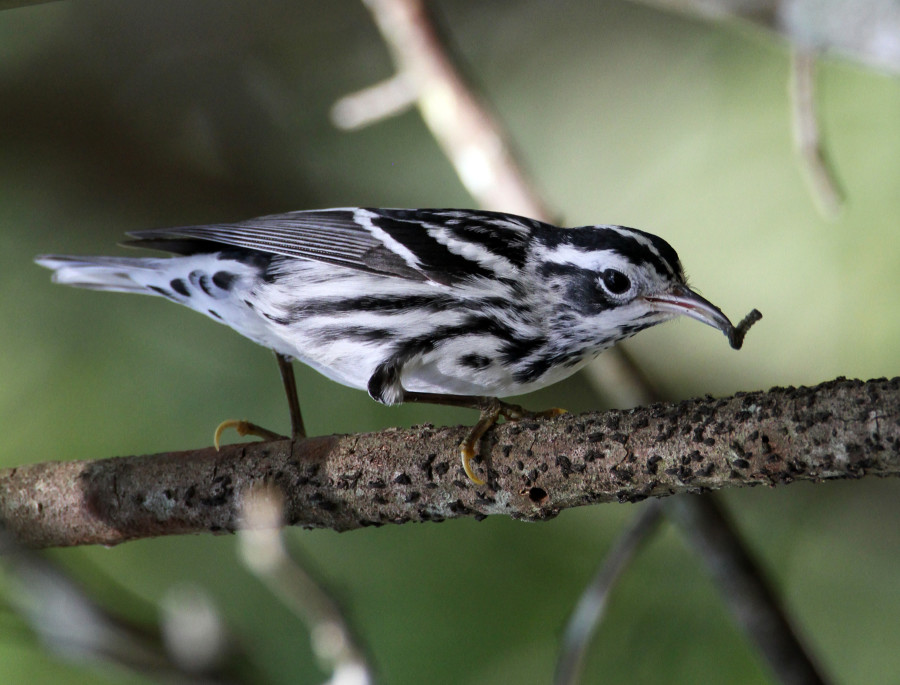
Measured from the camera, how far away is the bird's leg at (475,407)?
163 centimetres

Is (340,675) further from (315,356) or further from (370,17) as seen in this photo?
(370,17)

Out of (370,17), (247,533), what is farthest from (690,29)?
(247,533)

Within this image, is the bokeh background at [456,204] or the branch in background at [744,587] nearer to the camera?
the branch in background at [744,587]

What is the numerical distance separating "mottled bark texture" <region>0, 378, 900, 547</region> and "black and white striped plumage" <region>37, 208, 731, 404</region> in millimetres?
316

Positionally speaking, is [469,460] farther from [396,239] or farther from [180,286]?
[180,286]

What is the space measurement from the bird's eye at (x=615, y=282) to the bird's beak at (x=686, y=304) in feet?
0.18

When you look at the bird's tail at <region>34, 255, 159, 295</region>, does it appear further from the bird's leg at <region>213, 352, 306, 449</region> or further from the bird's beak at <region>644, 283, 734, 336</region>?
the bird's beak at <region>644, 283, 734, 336</region>

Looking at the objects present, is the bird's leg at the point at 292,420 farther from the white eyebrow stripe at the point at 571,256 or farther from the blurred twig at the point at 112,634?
the white eyebrow stripe at the point at 571,256

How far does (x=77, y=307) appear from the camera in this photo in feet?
12.2

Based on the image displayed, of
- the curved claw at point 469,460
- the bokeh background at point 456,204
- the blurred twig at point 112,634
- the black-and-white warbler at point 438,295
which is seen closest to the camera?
the curved claw at point 469,460

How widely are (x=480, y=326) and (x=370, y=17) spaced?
3.08 metres

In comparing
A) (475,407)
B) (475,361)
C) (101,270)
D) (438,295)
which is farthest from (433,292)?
(101,270)

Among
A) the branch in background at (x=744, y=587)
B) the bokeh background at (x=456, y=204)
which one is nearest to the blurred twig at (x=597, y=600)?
the branch in background at (x=744, y=587)

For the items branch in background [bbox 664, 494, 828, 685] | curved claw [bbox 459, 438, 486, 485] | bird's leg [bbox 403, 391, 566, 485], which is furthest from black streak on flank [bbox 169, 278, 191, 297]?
branch in background [bbox 664, 494, 828, 685]
